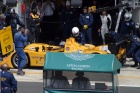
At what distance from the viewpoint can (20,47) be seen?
19.5 metres

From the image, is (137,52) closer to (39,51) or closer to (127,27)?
(127,27)

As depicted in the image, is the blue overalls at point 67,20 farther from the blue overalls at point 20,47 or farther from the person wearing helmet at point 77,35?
the blue overalls at point 20,47

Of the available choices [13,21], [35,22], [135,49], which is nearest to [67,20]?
[35,22]

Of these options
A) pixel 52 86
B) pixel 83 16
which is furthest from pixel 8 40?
pixel 52 86


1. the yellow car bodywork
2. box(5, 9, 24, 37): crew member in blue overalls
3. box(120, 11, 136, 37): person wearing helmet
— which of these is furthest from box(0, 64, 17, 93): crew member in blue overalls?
box(5, 9, 24, 37): crew member in blue overalls

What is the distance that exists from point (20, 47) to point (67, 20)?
6.24 m

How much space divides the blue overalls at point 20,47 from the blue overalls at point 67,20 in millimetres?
6062

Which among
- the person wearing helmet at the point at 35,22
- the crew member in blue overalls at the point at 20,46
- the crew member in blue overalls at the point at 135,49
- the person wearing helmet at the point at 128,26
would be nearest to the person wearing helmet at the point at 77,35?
the crew member in blue overalls at the point at 20,46

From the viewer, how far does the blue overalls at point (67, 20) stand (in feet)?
83.3

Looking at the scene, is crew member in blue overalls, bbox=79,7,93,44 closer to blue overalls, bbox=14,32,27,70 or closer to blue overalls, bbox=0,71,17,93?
blue overalls, bbox=14,32,27,70

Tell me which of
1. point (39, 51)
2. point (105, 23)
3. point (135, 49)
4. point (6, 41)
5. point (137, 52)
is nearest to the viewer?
point (6, 41)

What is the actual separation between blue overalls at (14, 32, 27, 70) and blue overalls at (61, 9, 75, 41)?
6062mm

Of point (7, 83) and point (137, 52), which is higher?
point (7, 83)

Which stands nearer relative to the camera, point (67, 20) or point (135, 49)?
point (135, 49)
